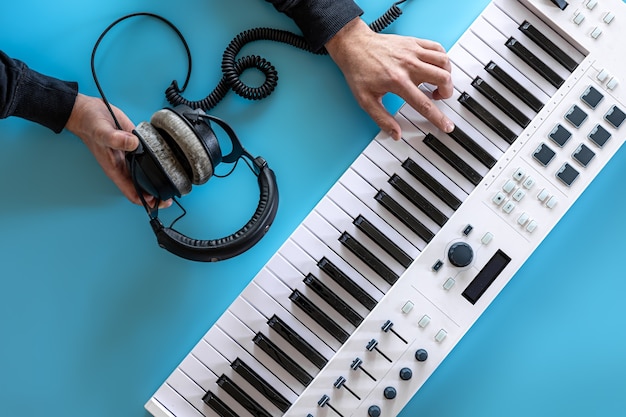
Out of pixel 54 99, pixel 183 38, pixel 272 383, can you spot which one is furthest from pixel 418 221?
pixel 54 99

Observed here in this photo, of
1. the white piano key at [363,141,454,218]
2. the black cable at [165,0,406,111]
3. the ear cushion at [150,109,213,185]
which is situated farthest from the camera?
the black cable at [165,0,406,111]

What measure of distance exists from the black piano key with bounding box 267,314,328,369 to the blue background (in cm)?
22

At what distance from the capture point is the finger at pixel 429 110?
173 centimetres

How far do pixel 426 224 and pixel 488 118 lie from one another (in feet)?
1.16

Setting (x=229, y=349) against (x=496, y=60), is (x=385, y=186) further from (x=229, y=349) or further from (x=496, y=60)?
(x=229, y=349)

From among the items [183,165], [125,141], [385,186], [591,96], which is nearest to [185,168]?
[183,165]

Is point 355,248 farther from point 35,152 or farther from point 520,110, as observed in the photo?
point 35,152

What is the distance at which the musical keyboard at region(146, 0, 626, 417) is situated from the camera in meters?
1.71

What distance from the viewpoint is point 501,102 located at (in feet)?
5.78

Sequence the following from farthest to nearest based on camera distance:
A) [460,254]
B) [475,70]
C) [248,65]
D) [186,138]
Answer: [248,65] < [475,70] < [460,254] < [186,138]

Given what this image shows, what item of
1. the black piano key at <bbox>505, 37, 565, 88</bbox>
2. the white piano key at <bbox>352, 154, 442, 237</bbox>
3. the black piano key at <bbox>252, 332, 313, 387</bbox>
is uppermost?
the black piano key at <bbox>505, 37, 565, 88</bbox>

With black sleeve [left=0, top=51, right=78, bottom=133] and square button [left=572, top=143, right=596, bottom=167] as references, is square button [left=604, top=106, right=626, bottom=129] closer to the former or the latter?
square button [left=572, top=143, right=596, bottom=167]

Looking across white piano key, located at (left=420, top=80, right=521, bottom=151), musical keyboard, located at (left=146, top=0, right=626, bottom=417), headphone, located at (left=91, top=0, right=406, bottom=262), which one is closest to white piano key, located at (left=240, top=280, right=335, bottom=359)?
musical keyboard, located at (left=146, top=0, right=626, bottom=417)

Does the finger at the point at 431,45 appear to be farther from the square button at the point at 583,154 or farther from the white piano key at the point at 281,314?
the white piano key at the point at 281,314
